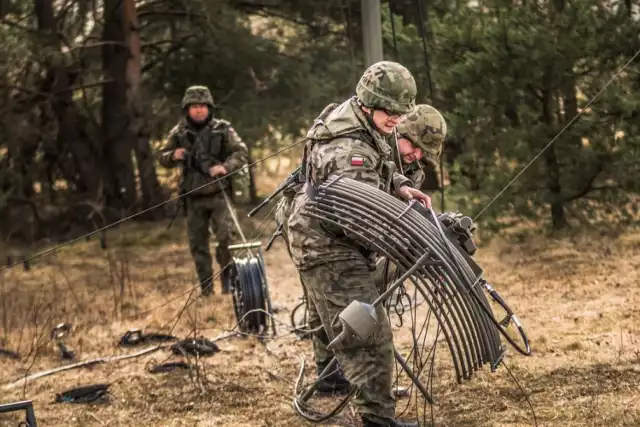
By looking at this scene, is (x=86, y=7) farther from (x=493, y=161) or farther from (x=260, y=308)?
(x=260, y=308)

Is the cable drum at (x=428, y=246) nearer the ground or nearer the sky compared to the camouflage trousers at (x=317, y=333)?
nearer the sky

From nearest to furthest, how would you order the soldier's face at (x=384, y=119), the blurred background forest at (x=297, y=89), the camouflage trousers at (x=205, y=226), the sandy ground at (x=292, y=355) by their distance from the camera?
the soldier's face at (x=384, y=119) → the sandy ground at (x=292, y=355) → the camouflage trousers at (x=205, y=226) → the blurred background forest at (x=297, y=89)

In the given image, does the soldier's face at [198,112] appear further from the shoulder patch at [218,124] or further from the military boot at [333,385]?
the military boot at [333,385]

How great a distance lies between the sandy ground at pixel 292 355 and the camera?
618cm

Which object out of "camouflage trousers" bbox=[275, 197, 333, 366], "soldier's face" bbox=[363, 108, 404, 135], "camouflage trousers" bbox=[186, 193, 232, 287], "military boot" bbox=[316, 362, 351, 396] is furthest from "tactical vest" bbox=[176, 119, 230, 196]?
"soldier's face" bbox=[363, 108, 404, 135]

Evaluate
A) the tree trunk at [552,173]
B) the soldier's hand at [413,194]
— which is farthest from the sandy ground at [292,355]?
the soldier's hand at [413,194]

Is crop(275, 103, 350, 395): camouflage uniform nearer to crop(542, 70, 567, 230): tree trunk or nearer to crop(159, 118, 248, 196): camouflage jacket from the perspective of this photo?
crop(159, 118, 248, 196): camouflage jacket

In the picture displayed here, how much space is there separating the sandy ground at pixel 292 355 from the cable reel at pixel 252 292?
0.51 feet

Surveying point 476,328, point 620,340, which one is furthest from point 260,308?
point 476,328

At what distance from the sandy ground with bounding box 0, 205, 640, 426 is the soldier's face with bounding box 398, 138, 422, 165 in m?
1.49

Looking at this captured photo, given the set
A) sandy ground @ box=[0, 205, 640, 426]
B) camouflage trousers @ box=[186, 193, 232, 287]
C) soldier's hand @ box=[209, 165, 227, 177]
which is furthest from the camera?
camouflage trousers @ box=[186, 193, 232, 287]

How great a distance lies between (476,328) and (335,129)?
1.22 m

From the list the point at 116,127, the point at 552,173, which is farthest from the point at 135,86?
the point at 552,173

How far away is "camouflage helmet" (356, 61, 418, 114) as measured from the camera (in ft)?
17.0
